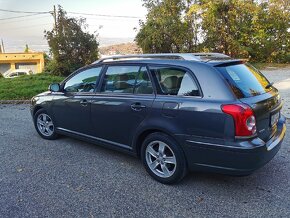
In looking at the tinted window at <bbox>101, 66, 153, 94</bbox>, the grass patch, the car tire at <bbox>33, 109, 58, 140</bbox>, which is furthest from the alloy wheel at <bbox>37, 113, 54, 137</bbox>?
the grass patch

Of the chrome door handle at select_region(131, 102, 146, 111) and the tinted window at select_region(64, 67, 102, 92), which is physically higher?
the tinted window at select_region(64, 67, 102, 92)

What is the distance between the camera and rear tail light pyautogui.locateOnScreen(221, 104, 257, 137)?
2.93 m

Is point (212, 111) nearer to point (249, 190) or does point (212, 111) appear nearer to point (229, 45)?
point (249, 190)

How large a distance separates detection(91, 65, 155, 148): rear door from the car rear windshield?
0.95 m

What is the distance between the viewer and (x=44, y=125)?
5.37 metres

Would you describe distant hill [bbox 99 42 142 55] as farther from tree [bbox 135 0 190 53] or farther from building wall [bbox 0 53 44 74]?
building wall [bbox 0 53 44 74]

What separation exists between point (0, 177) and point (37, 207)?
→ 1.08 metres

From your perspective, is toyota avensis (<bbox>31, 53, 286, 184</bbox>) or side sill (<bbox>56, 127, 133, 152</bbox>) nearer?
toyota avensis (<bbox>31, 53, 286, 184</bbox>)

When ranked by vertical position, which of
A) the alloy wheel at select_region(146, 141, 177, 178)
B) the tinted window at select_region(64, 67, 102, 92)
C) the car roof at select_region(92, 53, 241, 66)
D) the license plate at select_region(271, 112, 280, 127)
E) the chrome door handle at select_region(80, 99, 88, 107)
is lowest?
the alloy wheel at select_region(146, 141, 177, 178)

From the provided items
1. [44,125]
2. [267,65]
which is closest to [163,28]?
[267,65]

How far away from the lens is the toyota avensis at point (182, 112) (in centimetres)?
302

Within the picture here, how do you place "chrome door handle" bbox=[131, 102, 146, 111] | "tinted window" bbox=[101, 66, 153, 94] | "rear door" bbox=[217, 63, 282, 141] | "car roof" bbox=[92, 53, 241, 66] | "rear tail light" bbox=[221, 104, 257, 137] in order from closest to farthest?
"rear tail light" bbox=[221, 104, 257, 137] < "rear door" bbox=[217, 63, 282, 141] < "car roof" bbox=[92, 53, 241, 66] < "chrome door handle" bbox=[131, 102, 146, 111] < "tinted window" bbox=[101, 66, 153, 94]

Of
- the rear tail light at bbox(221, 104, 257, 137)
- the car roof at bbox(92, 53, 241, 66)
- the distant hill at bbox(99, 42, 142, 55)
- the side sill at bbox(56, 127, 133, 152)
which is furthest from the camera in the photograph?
the distant hill at bbox(99, 42, 142, 55)

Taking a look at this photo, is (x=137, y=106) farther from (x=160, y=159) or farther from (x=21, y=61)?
(x=21, y=61)
